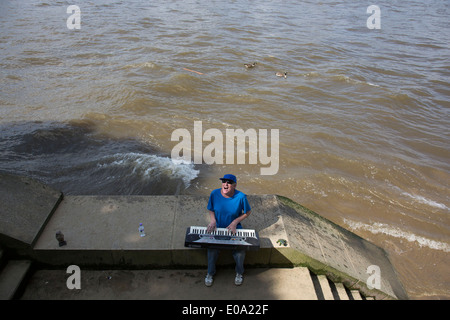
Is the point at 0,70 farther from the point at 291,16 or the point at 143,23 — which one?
the point at 291,16

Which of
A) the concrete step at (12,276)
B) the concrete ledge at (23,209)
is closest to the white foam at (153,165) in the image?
the concrete ledge at (23,209)

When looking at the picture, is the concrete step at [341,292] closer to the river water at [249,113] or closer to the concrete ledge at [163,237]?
the concrete ledge at [163,237]

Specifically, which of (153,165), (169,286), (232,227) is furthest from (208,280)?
(153,165)

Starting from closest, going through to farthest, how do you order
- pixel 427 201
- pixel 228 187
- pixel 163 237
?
pixel 228 187 < pixel 163 237 < pixel 427 201

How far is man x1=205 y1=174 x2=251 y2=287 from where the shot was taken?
12.8 feet

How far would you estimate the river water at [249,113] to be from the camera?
23.7 ft

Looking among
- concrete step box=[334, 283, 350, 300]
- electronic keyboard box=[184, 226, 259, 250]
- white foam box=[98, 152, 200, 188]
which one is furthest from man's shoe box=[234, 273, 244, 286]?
white foam box=[98, 152, 200, 188]

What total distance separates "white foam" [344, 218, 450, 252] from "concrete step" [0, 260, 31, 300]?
18.2ft

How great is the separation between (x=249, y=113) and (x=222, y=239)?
7584 mm

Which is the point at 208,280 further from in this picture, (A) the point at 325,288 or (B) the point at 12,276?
(B) the point at 12,276

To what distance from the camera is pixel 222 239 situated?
377 cm

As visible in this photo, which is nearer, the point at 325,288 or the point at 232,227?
the point at 232,227

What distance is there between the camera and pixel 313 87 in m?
13.4

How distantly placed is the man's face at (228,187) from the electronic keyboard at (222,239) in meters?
0.43
